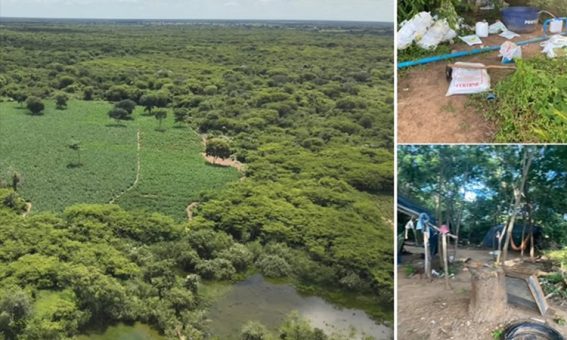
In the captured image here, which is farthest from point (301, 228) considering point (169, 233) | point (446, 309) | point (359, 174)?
point (446, 309)

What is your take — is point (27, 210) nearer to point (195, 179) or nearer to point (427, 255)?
point (195, 179)

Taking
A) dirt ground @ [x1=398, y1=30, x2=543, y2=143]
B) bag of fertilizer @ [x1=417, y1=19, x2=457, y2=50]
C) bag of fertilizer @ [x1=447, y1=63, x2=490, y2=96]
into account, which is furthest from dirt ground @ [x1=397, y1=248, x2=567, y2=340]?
bag of fertilizer @ [x1=417, y1=19, x2=457, y2=50]

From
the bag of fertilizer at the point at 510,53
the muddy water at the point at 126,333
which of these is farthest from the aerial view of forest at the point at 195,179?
the bag of fertilizer at the point at 510,53

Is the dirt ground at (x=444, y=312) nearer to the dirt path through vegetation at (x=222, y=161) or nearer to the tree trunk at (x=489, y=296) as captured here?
the tree trunk at (x=489, y=296)

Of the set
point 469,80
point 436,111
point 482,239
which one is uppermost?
point 469,80

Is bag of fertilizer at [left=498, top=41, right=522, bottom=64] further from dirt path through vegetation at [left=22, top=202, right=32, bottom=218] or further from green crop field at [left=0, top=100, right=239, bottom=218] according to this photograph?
dirt path through vegetation at [left=22, top=202, right=32, bottom=218]

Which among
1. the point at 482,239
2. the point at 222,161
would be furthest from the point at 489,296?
the point at 222,161
